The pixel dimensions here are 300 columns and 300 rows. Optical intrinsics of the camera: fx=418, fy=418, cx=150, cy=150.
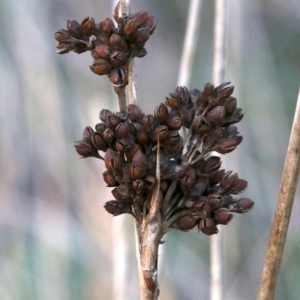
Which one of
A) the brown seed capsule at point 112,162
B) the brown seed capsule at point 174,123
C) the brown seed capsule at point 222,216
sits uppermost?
the brown seed capsule at point 174,123

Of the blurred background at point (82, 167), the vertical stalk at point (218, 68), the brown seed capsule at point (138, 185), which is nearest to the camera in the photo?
the brown seed capsule at point (138, 185)

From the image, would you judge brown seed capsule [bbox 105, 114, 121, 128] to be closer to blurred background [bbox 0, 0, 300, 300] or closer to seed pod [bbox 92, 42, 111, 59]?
seed pod [bbox 92, 42, 111, 59]

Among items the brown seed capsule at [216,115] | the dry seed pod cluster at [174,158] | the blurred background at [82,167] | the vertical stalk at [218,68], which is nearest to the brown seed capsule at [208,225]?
the dry seed pod cluster at [174,158]

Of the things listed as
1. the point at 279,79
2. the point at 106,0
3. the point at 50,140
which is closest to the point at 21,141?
the point at 50,140

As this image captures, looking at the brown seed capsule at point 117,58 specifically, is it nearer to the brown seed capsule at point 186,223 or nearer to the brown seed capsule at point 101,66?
the brown seed capsule at point 101,66

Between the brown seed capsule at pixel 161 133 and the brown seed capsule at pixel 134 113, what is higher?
the brown seed capsule at pixel 134 113

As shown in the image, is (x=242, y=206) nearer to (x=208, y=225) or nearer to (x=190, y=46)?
(x=208, y=225)
